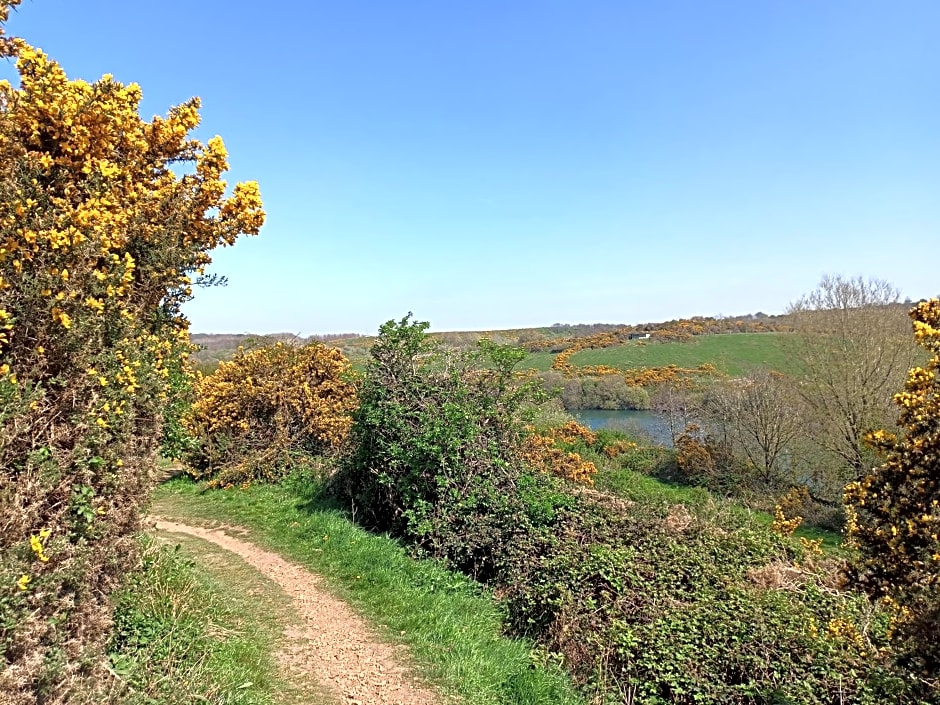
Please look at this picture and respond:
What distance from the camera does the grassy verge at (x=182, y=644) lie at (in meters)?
3.99

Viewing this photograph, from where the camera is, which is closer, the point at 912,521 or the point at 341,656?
the point at 912,521

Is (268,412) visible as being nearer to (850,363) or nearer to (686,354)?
(850,363)

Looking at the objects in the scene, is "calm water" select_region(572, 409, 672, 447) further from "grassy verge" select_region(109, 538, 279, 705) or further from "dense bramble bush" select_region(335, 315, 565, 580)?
"grassy verge" select_region(109, 538, 279, 705)

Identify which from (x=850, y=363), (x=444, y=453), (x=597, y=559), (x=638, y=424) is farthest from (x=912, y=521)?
(x=638, y=424)

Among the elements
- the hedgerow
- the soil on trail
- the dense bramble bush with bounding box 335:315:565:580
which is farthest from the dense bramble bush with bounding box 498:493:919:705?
the soil on trail

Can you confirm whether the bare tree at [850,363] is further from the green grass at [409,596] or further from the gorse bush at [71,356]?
the gorse bush at [71,356]

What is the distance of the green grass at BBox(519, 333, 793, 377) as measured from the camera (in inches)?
1598

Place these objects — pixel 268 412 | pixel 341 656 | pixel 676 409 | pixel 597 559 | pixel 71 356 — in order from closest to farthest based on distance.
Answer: pixel 71 356 < pixel 341 656 < pixel 597 559 < pixel 268 412 < pixel 676 409

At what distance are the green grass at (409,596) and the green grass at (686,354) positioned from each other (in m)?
29.3

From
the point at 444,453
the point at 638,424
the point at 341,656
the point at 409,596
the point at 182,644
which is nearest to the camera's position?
the point at 182,644

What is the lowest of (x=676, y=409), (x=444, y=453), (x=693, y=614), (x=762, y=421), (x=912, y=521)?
(x=676, y=409)

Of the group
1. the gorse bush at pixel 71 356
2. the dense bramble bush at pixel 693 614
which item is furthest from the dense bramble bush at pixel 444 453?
the gorse bush at pixel 71 356

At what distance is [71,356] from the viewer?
3377mm

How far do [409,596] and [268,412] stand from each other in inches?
Result: 329
